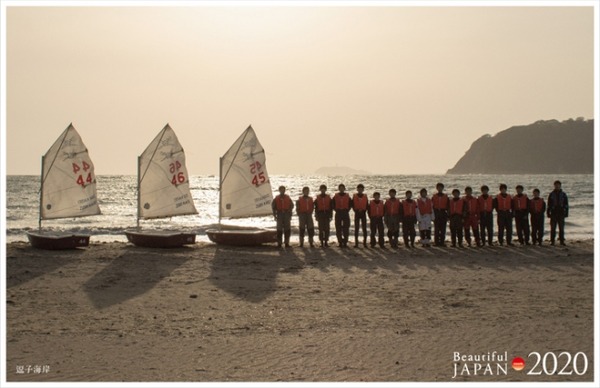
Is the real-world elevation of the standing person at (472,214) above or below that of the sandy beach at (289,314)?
above

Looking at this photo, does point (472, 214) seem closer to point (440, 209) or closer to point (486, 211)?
point (486, 211)

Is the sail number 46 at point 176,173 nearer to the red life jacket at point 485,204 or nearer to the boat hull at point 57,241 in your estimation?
the boat hull at point 57,241

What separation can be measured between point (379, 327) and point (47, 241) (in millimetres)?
13440

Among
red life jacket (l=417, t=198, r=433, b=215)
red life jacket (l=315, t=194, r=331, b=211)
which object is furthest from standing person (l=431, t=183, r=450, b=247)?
red life jacket (l=315, t=194, r=331, b=211)

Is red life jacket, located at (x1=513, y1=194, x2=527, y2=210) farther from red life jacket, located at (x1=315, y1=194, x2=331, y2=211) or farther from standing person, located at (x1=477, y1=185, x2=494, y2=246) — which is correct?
red life jacket, located at (x1=315, y1=194, x2=331, y2=211)

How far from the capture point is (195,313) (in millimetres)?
12859

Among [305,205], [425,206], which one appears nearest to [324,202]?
[305,205]

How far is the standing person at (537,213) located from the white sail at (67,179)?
580 inches

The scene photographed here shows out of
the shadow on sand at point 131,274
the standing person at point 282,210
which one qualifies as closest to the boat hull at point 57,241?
the shadow on sand at point 131,274

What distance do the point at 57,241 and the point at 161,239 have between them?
3.22 meters

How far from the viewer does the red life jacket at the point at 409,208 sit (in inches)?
843

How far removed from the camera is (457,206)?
21.7 meters

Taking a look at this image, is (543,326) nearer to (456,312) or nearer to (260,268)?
(456,312)

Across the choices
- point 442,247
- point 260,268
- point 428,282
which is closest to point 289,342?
point 428,282
